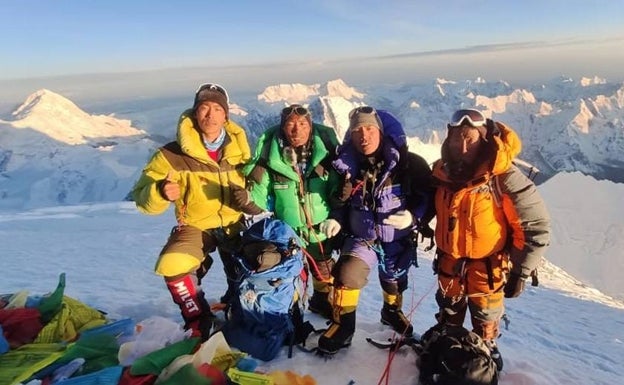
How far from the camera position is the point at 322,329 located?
5242 millimetres

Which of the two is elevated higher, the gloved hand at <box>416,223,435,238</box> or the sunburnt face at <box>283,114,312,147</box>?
the sunburnt face at <box>283,114,312,147</box>

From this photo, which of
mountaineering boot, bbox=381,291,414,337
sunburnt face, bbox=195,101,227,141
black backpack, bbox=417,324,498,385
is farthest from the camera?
mountaineering boot, bbox=381,291,414,337

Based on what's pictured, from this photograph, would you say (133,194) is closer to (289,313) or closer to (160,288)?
(289,313)

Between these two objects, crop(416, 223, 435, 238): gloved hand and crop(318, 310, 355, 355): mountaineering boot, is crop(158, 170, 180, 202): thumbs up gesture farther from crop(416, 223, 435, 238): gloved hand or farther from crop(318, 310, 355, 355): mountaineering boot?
crop(416, 223, 435, 238): gloved hand

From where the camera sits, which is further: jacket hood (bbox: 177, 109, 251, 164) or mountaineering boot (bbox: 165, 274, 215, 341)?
mountaineering boot (bbox: 165, 274, 215, 341)

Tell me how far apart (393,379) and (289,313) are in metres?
1.18

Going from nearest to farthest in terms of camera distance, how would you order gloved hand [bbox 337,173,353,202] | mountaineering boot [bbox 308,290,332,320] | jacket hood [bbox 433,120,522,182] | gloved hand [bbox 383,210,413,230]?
jacket hood [bbox 433,120,522,182] < gloved hand [bbox 383,210,413,230] < gloved hand [bbox 337,173,353,202] < mountaineering boot [bbox 308,290,332,320]

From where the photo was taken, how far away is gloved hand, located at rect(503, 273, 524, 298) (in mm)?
4220

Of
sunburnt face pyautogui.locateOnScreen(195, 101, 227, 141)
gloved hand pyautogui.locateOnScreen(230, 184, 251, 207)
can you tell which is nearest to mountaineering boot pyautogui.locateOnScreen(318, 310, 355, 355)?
gloved hand pyautogui.locateOnScreen(230, 184, 251, 207)

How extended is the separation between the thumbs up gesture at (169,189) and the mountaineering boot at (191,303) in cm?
84

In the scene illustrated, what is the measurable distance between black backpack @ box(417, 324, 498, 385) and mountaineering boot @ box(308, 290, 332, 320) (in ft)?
4.94

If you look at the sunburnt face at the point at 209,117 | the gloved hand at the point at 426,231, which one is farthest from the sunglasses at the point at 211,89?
the gloved hand at the point at 426,231

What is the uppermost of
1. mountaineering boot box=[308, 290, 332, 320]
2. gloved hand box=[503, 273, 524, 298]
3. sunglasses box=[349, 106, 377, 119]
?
sunglasses box=[349, 106, 377, 119]

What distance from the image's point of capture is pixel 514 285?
425 centimetres
